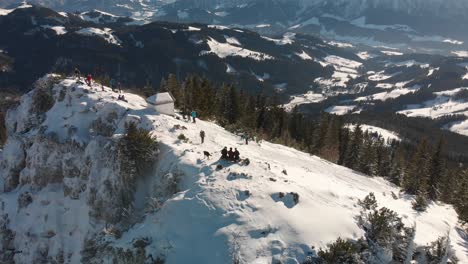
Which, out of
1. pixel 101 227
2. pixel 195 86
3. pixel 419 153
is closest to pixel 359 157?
pixel 419 153

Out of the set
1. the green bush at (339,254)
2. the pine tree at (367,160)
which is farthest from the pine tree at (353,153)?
the green bush at (339,254)

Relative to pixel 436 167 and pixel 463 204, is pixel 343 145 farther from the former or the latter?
pixel 463 204

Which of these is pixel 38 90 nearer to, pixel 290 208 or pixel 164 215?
pixel 164 215

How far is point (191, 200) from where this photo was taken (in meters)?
24.2

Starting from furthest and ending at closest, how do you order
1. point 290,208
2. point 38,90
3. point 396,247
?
point 38,90
point 290,208
point 396,247

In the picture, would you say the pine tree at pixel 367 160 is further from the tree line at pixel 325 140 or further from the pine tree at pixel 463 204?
the pine tree at pixel 463 204

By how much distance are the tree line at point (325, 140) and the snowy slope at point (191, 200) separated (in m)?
8.99

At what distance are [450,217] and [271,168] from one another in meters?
17.8

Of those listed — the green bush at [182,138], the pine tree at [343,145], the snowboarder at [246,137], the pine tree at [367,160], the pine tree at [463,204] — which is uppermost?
the green bush at [182,138]

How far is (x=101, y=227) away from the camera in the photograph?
28391mm

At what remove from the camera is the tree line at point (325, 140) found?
50844 mm

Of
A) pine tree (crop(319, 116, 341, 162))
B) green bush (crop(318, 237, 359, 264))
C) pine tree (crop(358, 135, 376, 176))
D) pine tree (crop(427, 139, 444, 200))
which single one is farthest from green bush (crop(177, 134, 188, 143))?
pine tree (crop(319, 116, 341, 162))

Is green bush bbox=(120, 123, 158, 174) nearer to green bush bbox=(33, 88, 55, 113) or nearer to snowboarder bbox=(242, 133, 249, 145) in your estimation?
snowboarder bbox=(242, 133, 249, 145)

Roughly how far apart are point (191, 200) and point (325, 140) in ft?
191
